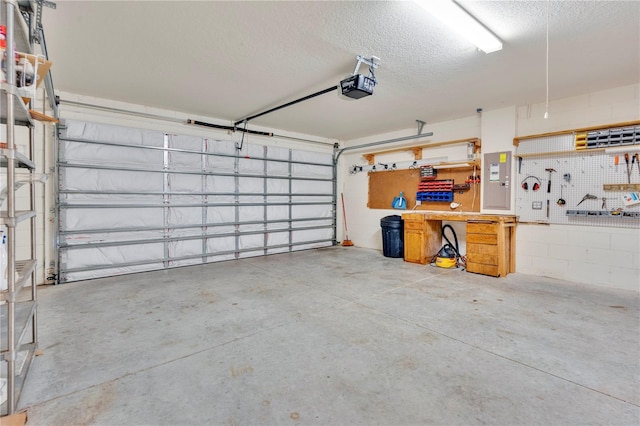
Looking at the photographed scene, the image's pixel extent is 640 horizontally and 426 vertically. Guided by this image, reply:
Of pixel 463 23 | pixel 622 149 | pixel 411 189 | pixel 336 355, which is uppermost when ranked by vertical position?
pixel 463 23

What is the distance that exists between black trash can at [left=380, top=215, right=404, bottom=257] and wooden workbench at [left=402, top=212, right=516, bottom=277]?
16.1 inches

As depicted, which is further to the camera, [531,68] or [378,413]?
[531,68]

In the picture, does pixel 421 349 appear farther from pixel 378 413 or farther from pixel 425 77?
pixel 425 77

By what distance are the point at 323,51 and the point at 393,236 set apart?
3.81m

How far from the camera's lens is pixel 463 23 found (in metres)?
2.52

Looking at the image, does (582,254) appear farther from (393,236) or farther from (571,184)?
(393,236)

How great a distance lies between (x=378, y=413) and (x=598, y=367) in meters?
1.67

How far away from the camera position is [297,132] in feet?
22.6

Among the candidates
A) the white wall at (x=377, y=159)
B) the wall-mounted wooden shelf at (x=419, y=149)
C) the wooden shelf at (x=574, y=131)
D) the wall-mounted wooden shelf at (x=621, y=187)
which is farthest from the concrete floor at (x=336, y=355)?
the white wall at (x=377, y=159)

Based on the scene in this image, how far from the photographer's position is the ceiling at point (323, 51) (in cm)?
246

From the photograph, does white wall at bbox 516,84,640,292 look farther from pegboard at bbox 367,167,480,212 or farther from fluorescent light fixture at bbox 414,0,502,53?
fluorescent light fixture at bbox 414,0,502,53

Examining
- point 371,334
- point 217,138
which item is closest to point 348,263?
point 371,334

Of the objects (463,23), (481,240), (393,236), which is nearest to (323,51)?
(463,23)

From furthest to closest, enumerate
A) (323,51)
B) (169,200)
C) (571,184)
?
(169,200), (571,184), (323,51)
